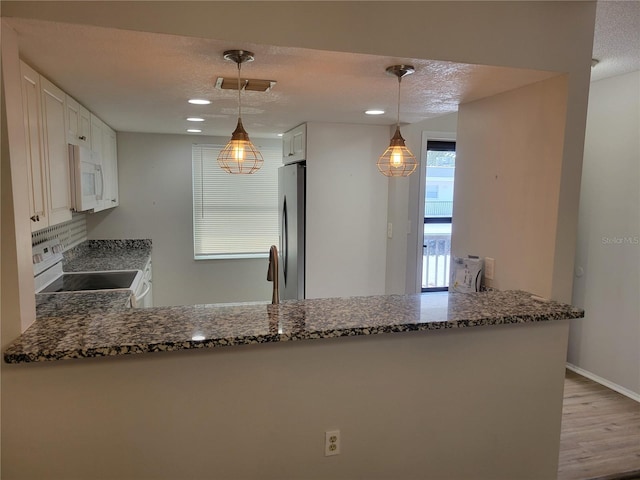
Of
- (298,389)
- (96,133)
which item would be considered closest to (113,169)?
(96,133)

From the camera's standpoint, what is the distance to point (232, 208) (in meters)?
5.06

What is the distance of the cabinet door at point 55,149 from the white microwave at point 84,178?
0.26ft

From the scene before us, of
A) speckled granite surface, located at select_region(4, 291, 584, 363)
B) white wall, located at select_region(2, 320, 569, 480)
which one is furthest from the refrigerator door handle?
white wall, located at select_region(2, 320, 569, 480)

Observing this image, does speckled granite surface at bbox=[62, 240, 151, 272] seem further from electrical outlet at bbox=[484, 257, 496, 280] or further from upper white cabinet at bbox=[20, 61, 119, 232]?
electrical outlet at bbox=[484, 257, 496, 280]

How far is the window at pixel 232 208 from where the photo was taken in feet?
16.1

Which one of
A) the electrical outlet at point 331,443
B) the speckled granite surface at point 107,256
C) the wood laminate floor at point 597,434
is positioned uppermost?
the speckled granite surface at point 107,256

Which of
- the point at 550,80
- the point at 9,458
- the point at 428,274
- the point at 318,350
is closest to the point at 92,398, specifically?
the point at 9,458

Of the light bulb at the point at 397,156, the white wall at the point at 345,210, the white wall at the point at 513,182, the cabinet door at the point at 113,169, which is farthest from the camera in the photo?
the cabinet door at the point at 113,169

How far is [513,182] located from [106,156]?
3370 millimetres

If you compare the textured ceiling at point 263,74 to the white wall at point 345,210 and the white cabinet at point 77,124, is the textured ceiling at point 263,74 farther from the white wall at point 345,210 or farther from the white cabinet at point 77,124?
the white wall at point 345,210

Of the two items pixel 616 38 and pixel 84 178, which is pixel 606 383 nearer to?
pixel 616 38

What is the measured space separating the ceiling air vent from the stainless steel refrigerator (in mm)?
1345

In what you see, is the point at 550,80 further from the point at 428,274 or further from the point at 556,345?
the point at 428,274

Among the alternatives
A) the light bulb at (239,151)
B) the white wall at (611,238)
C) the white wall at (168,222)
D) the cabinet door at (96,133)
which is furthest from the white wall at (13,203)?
the white wall at (611,238)
